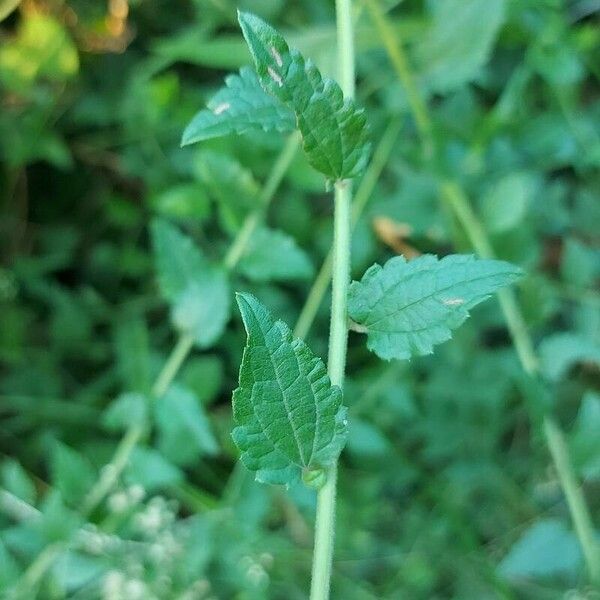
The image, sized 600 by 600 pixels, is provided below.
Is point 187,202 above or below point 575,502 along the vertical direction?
above

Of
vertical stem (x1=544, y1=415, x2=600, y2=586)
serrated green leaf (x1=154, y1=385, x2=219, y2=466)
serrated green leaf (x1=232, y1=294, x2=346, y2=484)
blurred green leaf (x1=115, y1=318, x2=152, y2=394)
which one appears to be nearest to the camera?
serrated green leaf (x1=232, y1=294, x2=346, y2=484)

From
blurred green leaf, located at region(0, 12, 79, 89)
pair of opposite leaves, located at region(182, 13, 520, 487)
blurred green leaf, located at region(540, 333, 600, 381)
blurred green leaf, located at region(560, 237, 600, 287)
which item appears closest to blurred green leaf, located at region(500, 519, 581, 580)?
blurred green leaf, located at region(540, 333, 600, 381)

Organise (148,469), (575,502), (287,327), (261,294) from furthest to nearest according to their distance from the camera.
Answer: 1. (261,294)
2. (148,469)
3. (575,502)
4. (287,327)

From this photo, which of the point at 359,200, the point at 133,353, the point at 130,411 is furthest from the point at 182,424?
the point at 359,200

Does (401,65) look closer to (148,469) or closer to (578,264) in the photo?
(578,264)

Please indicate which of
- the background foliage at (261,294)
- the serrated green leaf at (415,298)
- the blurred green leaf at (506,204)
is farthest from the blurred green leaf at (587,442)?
the serrated green leaf at (415,298)

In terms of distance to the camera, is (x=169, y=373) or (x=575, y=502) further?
(x=169, y=373)

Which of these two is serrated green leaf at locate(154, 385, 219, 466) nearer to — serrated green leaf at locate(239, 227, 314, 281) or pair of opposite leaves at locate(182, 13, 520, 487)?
serrated green leaf at locate(239, 227, 314, 281)

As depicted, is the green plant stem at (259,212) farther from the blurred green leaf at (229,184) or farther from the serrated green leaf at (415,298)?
the serrated green leaf at (415,298)
